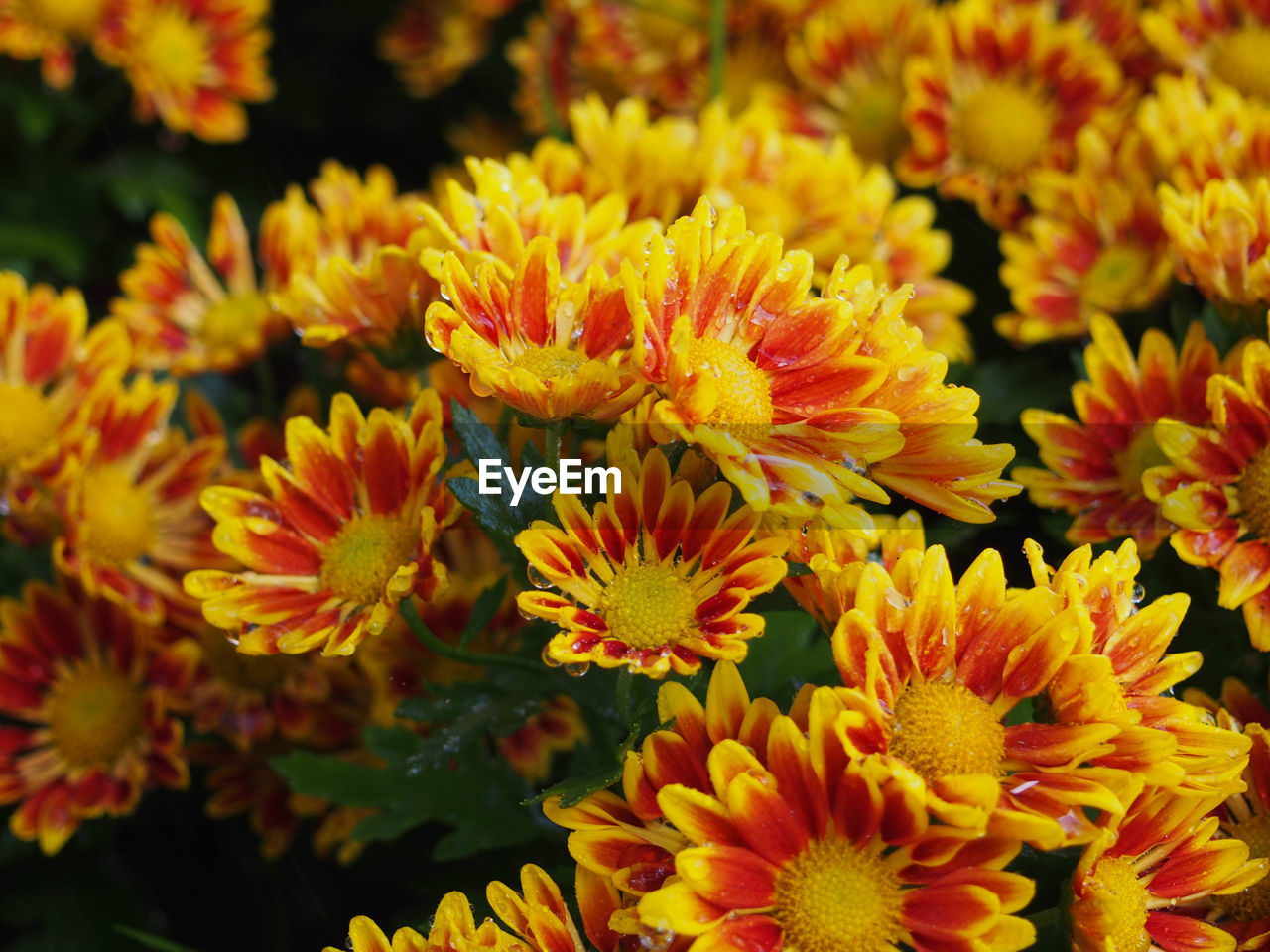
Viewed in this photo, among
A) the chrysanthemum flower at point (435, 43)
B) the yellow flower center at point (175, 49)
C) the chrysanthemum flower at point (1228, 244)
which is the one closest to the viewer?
the chrysanthemum flower at point (1228, 244)

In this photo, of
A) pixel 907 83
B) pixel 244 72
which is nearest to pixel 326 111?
pixel 244 72

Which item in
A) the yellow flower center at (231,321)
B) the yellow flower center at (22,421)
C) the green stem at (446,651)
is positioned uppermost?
the yellow flower center at (231,321)

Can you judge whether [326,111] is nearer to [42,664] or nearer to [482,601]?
[42,664]

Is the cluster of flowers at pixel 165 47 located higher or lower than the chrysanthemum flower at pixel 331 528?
higher

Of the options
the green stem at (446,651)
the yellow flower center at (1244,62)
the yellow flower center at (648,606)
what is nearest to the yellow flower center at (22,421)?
the green stem at (446,651)

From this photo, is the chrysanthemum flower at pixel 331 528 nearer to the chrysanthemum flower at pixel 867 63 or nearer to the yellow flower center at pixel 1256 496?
the yellow flower center at pixel 1256 496
